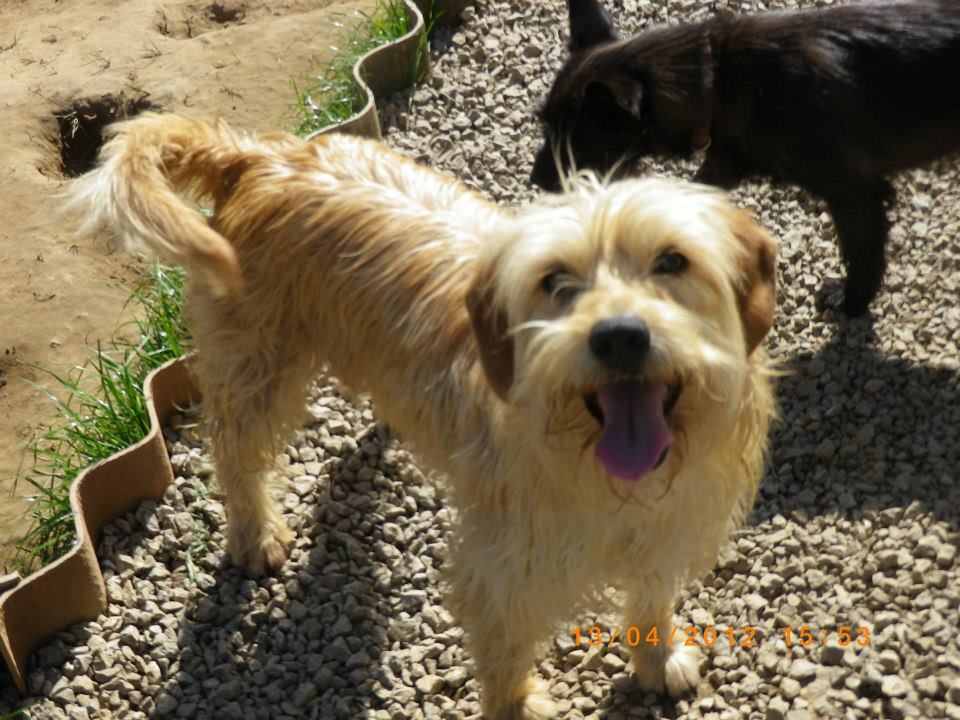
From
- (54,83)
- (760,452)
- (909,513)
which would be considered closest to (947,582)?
(909,513)

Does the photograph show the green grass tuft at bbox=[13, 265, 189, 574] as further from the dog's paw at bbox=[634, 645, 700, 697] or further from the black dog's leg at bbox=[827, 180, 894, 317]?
the black dog's leg at bbox=[827, 180, 894, 317]

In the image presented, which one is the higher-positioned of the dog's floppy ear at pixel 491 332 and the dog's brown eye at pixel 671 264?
the dog's brown eye at pixel 671 264

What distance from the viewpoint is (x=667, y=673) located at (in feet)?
10.7

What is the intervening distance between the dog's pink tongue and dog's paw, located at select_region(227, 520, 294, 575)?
6.07 ft

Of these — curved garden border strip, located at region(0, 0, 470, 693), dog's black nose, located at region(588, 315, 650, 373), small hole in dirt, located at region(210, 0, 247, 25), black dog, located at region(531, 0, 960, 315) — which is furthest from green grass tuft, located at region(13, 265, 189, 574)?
small hole in dirt, located at region(210, 0, 247, 25)

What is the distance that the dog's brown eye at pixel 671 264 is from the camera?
2.36 m

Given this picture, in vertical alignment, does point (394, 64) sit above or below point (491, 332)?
below

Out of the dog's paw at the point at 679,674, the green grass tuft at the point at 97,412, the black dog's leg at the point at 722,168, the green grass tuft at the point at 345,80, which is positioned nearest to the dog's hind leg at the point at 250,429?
the green grass tuft at the point at 97,412

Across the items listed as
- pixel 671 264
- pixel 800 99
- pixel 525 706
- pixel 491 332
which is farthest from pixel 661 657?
pixel 800 99

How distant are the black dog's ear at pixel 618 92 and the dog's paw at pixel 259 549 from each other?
2.05 m

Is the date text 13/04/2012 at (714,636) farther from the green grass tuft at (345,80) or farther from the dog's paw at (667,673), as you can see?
the green grass tuft at (345,80)

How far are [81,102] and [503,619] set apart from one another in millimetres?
4355

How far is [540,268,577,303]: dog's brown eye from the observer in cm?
238

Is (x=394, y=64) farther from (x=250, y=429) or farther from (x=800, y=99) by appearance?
(x=250, y=429)
